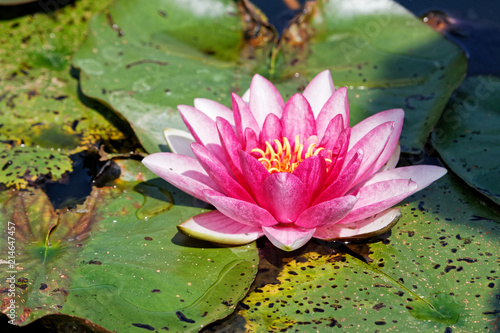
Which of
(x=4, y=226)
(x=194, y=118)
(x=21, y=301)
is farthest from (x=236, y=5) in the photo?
(x=21, y=301)

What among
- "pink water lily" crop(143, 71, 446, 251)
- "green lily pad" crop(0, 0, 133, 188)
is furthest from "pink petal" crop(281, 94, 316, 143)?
"green lily pad" crop(0, 0, 133, 188)

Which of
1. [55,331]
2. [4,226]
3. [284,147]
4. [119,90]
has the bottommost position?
[55,331]

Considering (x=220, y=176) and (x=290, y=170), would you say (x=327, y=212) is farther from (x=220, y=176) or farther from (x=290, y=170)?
(x=220, y=176)

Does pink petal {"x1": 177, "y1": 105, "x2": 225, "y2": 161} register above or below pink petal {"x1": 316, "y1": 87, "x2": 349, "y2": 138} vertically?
below

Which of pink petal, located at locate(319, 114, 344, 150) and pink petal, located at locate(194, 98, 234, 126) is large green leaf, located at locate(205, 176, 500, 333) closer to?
pink petal, located at locate(319, 114, 344, 150)

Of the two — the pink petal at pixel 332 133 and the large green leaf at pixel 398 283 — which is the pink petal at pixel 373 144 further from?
the large green leaf at pixel 398 283

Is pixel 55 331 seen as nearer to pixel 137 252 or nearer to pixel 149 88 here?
pixel 137 252
